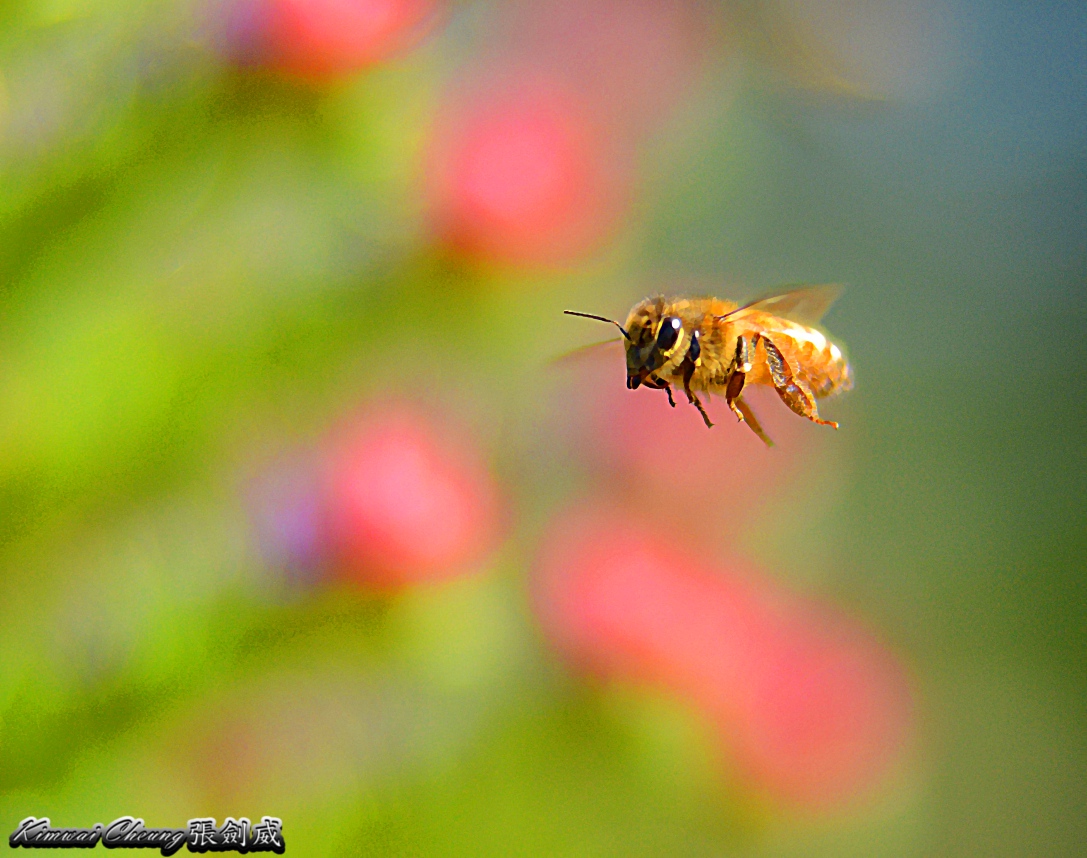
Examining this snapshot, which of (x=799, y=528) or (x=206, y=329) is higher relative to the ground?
(x=206, y=329)

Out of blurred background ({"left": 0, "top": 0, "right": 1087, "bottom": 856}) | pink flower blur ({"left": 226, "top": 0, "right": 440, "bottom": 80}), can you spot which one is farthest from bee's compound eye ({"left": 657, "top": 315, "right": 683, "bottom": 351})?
pink flower blur ({"left": 226, "top": 0, "right": 440, "bottom": 80})

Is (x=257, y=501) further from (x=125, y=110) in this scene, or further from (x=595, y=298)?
(x=595, y=298)

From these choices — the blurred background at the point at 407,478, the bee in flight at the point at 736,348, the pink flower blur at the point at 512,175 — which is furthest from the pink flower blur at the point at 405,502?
the bee in flight at the point at 736,348

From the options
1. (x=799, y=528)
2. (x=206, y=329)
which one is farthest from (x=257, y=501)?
(x=799, y=528)

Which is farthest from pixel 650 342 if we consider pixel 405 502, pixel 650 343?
pixel 405 502

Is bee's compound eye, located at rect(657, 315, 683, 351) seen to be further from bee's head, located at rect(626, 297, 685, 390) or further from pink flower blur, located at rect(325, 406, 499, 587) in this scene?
pink flower blur, located at rect(325, 406, 499, 587)
